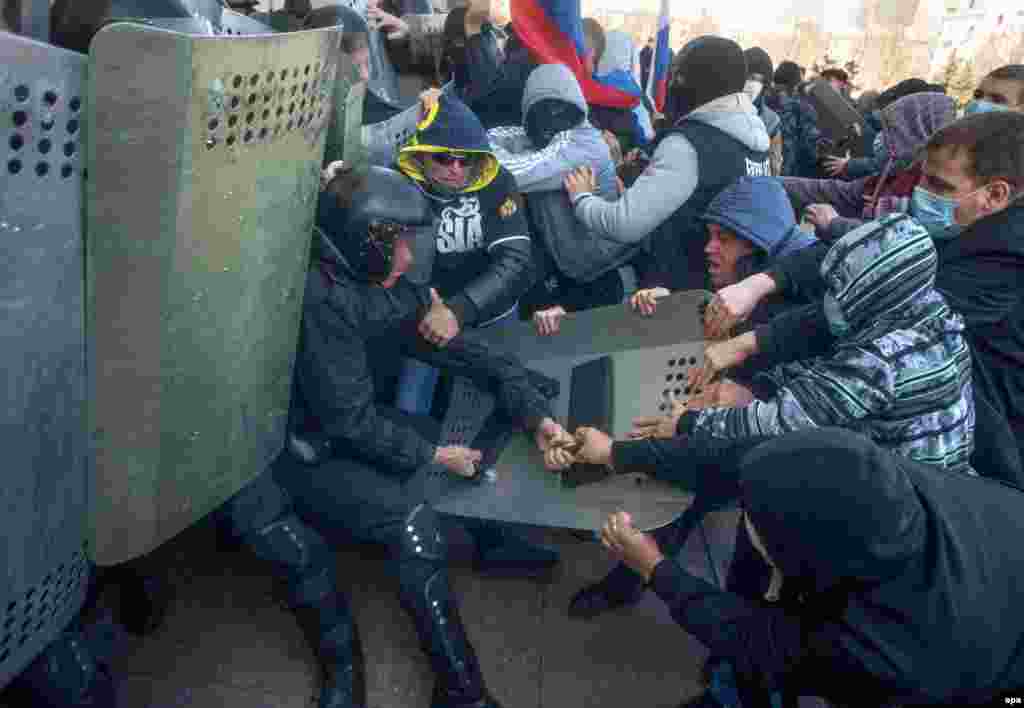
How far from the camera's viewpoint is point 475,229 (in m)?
2.92

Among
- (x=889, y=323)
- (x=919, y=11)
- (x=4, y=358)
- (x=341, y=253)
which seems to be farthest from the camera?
(x=919, y=11)

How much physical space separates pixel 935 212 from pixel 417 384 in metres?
1.81

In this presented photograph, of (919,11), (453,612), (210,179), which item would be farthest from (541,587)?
(919,11)

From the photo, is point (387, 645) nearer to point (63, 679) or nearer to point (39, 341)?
point (63, 679)

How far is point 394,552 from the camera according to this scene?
2.30 m

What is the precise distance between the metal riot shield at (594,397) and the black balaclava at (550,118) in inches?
35.1

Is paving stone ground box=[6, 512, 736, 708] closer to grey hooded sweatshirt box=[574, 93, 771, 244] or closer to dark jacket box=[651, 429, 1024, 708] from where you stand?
dark jacket box=[651, 429, 1024, 708]

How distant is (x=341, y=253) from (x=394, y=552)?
34.5 inches

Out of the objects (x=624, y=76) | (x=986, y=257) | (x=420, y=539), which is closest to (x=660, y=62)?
(x=624, y=76)

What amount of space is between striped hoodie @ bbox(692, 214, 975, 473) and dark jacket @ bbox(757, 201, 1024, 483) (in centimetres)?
17

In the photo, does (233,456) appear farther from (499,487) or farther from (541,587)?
(541,587)

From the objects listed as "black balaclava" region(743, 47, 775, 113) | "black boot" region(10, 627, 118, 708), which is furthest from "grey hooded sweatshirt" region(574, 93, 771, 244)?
"black balaclava" region(743, 47, 775, 113)

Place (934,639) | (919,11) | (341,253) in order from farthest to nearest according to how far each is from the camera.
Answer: (919,11) < (341,253) < (934,639)

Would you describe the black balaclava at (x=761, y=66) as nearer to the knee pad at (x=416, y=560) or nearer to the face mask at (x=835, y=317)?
the face mask at (x=835, y=317)
